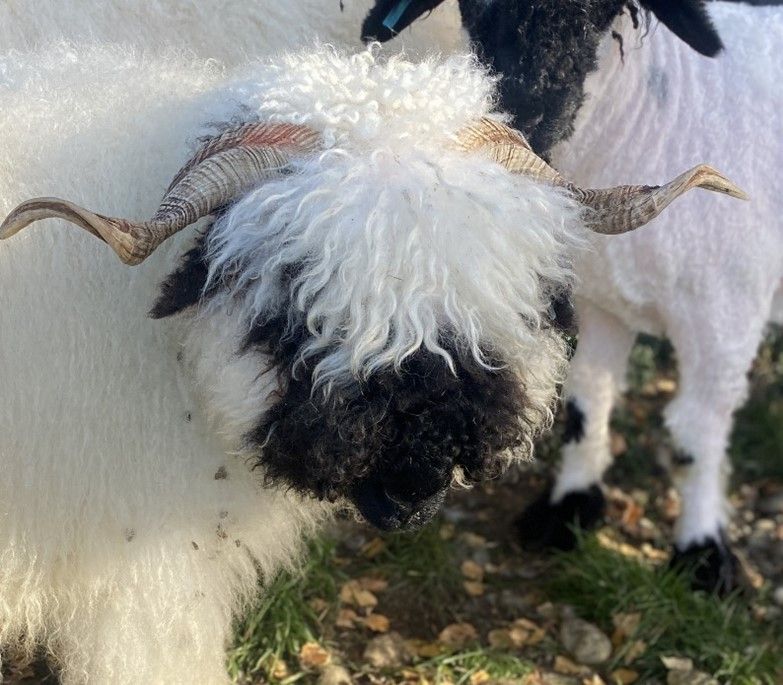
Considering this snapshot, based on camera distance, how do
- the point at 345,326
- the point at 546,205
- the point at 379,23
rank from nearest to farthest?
1. the point at 345,326
2. the point at 546,205
3. the point at 379,23

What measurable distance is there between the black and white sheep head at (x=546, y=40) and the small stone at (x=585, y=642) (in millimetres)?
1764

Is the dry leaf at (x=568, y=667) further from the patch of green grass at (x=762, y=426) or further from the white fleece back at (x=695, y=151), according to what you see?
the patch of green grass at (x=762, y=426)

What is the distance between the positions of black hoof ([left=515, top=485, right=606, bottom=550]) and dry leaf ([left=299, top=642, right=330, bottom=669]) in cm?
110

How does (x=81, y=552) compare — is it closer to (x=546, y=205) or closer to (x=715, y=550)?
(x=546, y=205)

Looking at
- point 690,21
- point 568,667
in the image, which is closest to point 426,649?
point 568,667

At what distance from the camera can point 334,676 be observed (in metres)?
3.26

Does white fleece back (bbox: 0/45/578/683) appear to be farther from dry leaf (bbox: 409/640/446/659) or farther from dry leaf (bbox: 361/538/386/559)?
dry leaf (bbox: 361/538/386/559)

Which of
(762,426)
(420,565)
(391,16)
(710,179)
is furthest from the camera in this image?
(762,426)

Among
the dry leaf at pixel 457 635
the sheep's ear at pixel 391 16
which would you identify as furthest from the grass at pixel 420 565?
the sheep's ear at pixel 391 16

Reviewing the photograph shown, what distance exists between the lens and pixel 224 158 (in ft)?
6.57

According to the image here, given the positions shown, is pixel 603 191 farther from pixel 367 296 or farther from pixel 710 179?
pixel 367 296

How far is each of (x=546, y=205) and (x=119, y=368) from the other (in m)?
1.01

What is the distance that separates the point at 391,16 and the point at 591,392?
5.96 ft

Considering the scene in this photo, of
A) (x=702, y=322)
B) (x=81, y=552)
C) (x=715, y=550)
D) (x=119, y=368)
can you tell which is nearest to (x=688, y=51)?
(x=702, y=322)
